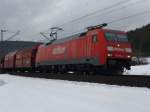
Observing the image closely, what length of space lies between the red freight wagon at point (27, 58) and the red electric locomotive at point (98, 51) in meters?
11.6

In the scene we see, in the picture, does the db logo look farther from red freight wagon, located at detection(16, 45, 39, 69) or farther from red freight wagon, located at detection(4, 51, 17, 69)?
red freight wagon, located at detection(4, 51, 17, 69)

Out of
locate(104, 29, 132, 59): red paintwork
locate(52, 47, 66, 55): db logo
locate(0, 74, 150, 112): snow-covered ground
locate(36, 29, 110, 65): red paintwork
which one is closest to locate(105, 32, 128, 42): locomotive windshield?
locate(104, 29, 132, 59): red paintwork

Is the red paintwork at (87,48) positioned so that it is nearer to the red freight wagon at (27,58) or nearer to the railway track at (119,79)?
the railway track at (119,79)

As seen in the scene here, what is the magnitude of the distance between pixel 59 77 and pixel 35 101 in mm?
11859

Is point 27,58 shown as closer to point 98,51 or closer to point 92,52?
point 92,52

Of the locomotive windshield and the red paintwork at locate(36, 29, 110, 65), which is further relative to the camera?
the locomotive windshield

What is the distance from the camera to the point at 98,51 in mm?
24125

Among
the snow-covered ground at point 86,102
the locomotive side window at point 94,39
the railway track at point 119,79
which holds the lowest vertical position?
the snow-covered ground at point 86,102

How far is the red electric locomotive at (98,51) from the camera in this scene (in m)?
24.0

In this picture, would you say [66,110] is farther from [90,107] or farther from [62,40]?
[62,40]

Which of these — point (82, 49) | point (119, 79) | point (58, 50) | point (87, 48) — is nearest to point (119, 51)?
point (87, 48)

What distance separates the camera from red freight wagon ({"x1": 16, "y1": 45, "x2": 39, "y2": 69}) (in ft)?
135

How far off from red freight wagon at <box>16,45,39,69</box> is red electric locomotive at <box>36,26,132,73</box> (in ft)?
38.1

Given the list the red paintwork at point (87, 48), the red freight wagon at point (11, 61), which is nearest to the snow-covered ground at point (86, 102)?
the red paintwork at point (87, 48)
